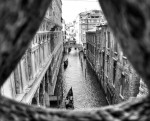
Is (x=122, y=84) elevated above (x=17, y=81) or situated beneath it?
situated beneath

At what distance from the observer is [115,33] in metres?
1.16

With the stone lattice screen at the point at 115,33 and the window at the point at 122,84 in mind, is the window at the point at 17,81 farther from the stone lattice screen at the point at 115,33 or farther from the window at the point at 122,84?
the window at the point at 122,84

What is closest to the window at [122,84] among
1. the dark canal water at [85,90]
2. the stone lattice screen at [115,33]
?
the dark canal water at [85,90]

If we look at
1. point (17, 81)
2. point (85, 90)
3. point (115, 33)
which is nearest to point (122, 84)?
point (17, 81)

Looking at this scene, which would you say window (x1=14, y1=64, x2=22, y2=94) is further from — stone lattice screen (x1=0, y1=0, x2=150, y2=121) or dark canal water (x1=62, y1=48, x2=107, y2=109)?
dark canal water (x1=62, y1=48, x2=107, y2=109)

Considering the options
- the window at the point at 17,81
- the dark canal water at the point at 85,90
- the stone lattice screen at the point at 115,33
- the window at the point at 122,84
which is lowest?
the dark canal water at the point at 85,90

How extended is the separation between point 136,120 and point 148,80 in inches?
11.3

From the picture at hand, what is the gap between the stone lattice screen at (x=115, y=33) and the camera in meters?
0.93

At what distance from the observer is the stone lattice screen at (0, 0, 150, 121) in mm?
929

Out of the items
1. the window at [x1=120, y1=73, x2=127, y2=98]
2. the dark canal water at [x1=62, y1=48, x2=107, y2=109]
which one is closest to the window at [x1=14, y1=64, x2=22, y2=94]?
the window at [x1=120, y1=73, x2=127, y2=98]

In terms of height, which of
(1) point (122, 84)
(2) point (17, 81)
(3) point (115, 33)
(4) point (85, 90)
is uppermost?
(3) point (115, 33)

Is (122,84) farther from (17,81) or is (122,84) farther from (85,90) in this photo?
(85,90)

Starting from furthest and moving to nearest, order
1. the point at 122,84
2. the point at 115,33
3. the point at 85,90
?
the point at 85,90, the point at 122,84, the point at 115,33

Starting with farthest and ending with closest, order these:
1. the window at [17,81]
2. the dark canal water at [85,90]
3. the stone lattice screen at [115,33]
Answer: the dark canal water at [85,90]
the window at [17,81]
the stone lattice screen at [115,33]
